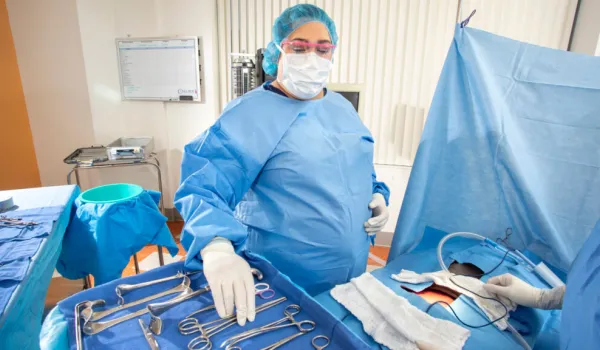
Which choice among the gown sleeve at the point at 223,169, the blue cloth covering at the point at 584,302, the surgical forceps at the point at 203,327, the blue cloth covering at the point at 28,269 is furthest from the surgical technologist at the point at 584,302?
the blue cloth covering at the point at 28,269

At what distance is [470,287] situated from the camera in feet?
3.19

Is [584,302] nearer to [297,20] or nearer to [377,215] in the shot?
[377,215]

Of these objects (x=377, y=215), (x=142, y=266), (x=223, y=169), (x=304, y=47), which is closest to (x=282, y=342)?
(x=223, y=169)

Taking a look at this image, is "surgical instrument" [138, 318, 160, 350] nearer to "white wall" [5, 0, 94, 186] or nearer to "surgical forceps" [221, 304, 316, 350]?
"surgical forceps" [221, 304, 316, 350]

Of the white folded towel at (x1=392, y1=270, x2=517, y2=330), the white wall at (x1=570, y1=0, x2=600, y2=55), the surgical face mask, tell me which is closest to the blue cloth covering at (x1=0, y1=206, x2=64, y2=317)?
the surgical face mask

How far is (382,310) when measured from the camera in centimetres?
78

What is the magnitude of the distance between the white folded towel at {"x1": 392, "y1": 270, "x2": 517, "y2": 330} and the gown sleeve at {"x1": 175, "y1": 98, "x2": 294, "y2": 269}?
53 cm

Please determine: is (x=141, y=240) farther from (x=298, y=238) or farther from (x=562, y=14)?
(x=562, y=14)

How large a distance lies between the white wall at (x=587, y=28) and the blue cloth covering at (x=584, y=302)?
7.26ft

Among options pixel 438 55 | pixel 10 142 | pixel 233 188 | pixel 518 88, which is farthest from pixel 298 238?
pixel 10 142

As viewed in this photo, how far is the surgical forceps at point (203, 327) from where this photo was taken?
0.62m

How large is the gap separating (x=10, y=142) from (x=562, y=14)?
4.12 meters

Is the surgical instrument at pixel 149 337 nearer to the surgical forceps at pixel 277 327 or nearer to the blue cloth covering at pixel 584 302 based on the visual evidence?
the surgical forceps at pixel 277 327

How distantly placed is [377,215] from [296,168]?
42cm
